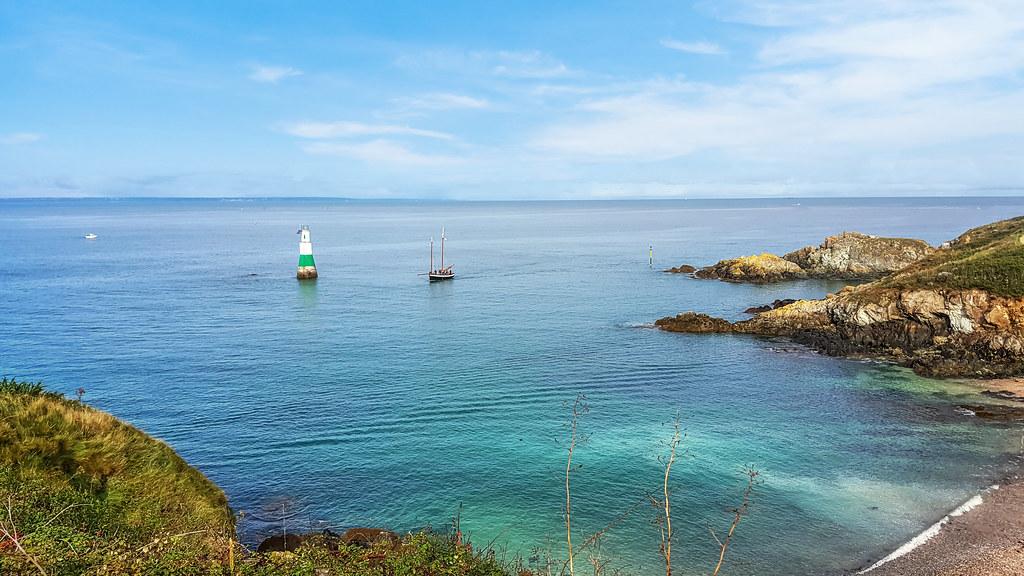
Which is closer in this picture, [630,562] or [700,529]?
[630,562]

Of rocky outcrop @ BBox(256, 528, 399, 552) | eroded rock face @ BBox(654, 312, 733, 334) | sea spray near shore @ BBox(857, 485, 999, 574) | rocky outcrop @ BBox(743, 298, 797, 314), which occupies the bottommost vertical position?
sea spray near shore @ BBox(857, 485, 999, 574)

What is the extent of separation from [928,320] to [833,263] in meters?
44.5

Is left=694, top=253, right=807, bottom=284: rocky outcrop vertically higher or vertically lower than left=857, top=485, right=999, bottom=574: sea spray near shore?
higher

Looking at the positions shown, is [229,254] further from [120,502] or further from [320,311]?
[120,502]

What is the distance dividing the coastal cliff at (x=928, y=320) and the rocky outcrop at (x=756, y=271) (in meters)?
26.9

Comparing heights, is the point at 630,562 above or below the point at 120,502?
below

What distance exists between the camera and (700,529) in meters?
23.0

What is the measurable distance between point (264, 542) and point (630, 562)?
11.4 metres

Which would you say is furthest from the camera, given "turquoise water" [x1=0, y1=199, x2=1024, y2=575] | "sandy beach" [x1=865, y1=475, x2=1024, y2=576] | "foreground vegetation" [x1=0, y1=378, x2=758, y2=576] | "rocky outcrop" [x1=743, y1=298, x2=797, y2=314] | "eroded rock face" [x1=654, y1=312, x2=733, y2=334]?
"rocky outcrop" [x1=743, y1=298, x2=797, y2=314]

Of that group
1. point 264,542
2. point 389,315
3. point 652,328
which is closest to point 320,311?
point 389,315

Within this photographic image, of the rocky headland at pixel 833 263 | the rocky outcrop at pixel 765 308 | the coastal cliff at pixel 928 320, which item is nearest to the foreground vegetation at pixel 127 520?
the coastal cliff at pixel 928 320


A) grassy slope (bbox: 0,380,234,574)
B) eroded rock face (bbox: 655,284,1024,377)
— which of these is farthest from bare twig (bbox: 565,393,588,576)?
eroded rock face (bbox: 655,284,1024,377)

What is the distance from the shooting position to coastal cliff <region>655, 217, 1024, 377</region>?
4309 cm

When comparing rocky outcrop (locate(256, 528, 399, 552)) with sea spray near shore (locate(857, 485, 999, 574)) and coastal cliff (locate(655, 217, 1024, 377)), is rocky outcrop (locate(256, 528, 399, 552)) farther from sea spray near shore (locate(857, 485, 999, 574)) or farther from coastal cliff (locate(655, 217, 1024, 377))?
coastal cliff (locate(655, 217, 1024, 377))
